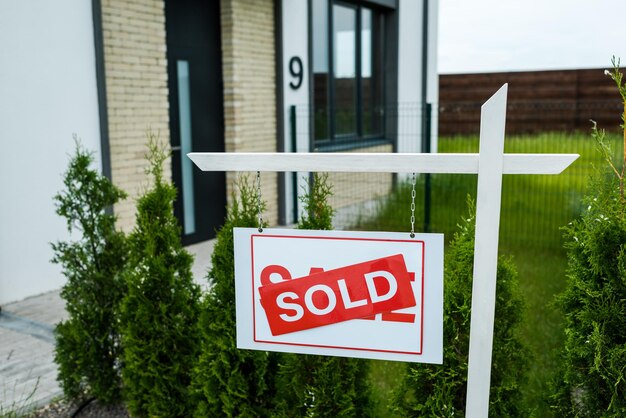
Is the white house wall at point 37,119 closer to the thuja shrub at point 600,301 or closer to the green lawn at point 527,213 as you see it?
the green lawn at point 527,213

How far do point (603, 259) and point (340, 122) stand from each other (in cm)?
884

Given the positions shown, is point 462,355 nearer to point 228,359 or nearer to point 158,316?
point 228,359

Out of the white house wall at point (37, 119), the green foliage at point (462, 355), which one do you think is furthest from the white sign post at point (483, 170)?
the white house wall at point (37, 119)

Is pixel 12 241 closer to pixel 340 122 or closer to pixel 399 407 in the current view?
pixel 399 407

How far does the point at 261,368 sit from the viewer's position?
302 cm

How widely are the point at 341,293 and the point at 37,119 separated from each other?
4794 mm

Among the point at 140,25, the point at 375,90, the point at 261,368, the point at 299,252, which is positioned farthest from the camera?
the point at 375,90

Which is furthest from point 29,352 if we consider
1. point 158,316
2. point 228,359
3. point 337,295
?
point 337,295

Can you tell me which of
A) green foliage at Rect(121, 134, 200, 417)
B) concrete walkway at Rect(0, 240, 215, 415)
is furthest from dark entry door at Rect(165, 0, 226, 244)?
green foliage at Rect(121, 134, 200, 417)

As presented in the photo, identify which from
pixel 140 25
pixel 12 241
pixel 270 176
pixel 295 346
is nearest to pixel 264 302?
pixel 295 346

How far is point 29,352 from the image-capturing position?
492cm

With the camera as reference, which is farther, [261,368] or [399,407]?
[261,368]

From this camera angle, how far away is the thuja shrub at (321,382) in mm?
2859

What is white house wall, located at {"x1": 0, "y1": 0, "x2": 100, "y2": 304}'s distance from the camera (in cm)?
591
